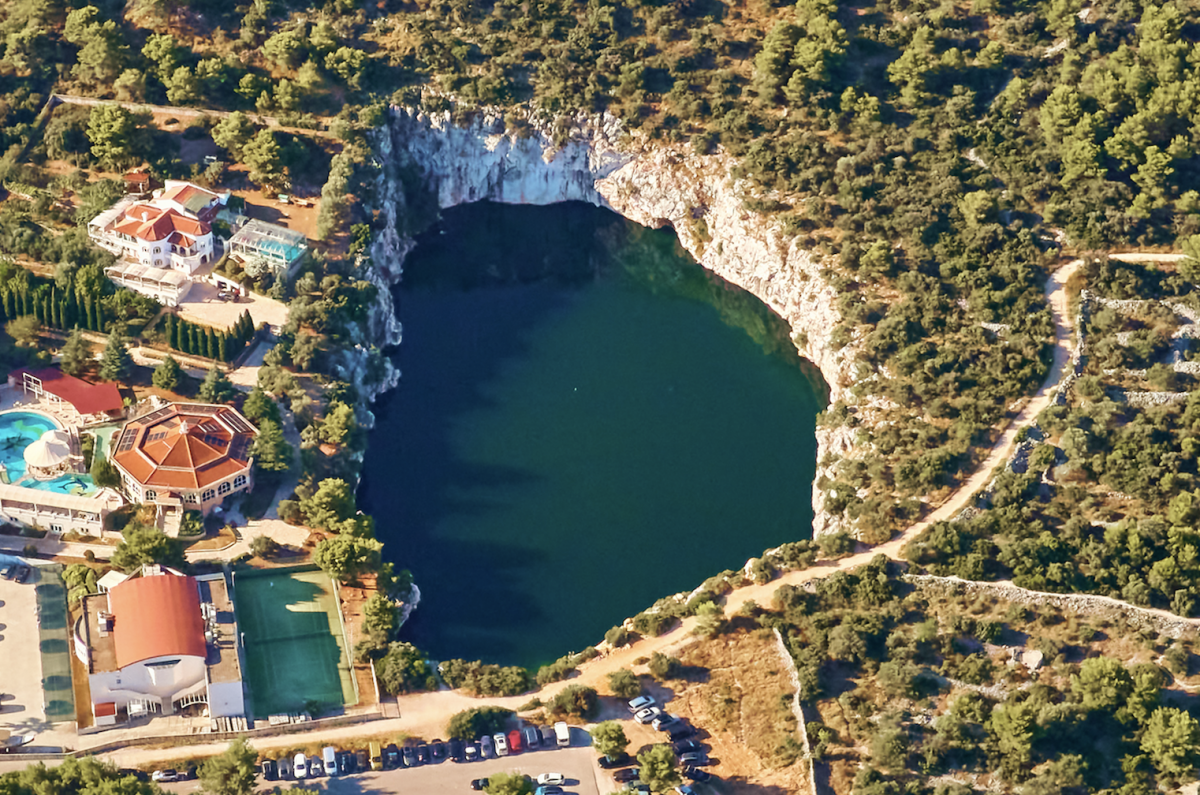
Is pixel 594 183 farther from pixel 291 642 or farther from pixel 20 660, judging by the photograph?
pixel 20 660

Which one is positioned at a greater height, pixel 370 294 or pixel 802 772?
pixel 370 294

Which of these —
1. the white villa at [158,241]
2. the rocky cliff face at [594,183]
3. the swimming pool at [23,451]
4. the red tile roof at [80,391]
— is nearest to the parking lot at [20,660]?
the swimming pool at [23,451]

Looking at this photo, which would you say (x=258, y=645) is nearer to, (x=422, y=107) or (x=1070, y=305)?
(x=422, y=107)

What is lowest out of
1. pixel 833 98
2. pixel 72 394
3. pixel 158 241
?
pixel 72 394

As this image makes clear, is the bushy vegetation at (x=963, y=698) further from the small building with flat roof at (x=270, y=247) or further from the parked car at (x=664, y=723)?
the small building with flat roof at (x=270, y=247)

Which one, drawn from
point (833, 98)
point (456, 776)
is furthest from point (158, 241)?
point (833, 98)

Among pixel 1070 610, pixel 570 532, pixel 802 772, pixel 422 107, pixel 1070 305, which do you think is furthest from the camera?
pixel 422 107

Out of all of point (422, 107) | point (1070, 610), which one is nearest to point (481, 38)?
point (422, 107)
